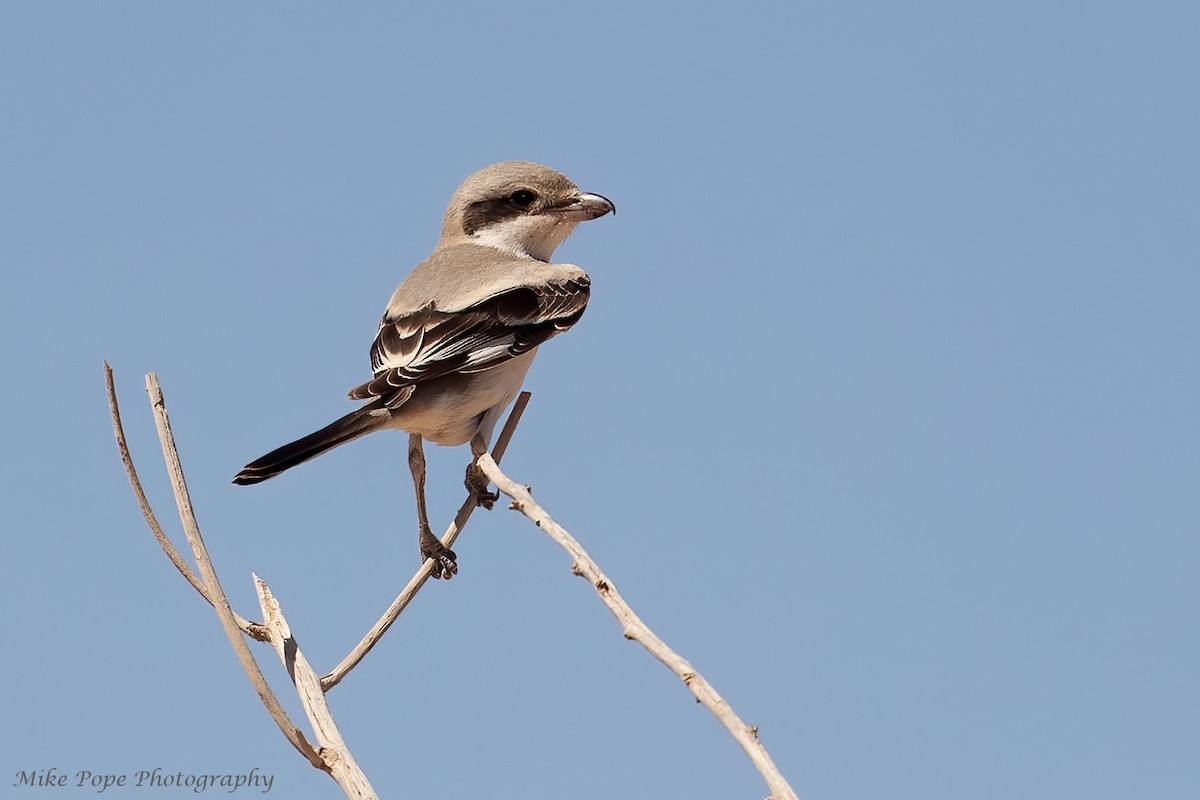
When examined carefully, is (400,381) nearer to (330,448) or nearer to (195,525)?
(330,448)

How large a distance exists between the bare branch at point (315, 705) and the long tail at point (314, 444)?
1229 millimetres

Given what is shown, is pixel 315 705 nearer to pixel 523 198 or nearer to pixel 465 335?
pixel 465 335

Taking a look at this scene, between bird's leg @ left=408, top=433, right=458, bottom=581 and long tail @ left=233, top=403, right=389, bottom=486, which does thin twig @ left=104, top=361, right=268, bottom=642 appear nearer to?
long tail @ left=233, top=403, right=389, bottom=486

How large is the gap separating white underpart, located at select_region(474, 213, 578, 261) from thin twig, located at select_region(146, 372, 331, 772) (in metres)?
4.42

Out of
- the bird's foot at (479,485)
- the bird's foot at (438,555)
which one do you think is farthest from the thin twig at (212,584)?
the bird's foot at (438,555)

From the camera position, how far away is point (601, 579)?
7.82ft

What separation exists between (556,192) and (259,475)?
3.17 metres

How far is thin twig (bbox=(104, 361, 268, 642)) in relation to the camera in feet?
9.45

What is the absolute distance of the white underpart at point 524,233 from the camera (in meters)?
7.26

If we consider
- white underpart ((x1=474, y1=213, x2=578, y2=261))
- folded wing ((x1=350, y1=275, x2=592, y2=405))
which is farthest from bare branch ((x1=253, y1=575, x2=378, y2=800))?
white underpart ((x1=474, y1=213, x2=578, y2=261))

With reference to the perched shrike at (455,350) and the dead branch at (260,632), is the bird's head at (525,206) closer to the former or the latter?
the perched shrike at (455,350)

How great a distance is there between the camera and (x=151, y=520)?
10.1 feet

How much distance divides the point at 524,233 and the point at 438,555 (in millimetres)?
2551

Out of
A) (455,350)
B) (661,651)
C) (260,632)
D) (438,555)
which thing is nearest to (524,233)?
(455,350)
